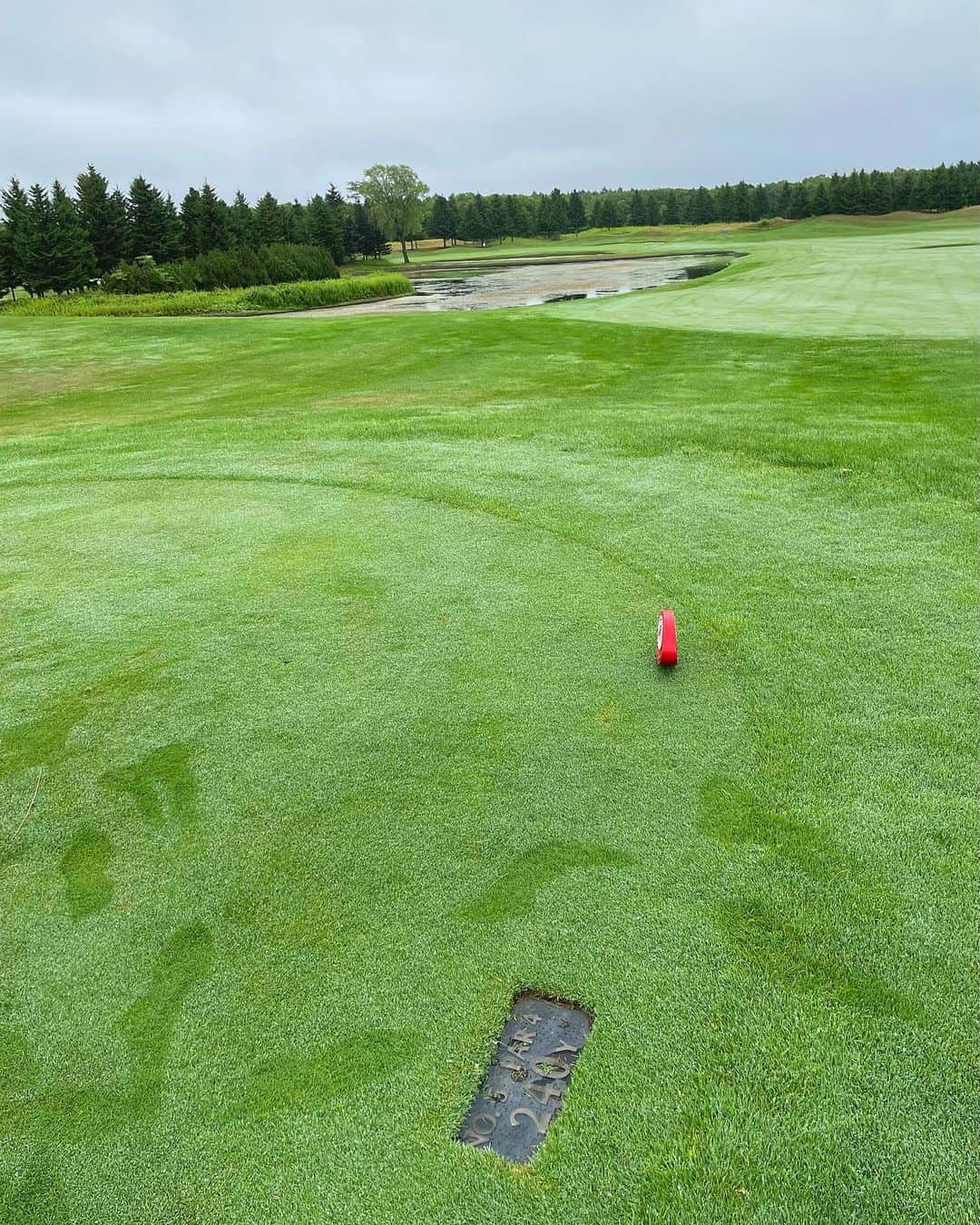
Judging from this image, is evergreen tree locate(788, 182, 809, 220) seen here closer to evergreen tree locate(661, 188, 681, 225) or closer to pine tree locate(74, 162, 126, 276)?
evergreen tree locate(661, 188, 681, 225)

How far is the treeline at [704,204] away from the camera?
64.2m

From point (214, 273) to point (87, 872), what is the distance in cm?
3180

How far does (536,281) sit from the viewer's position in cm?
3288

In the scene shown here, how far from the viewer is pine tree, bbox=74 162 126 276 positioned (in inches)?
1314

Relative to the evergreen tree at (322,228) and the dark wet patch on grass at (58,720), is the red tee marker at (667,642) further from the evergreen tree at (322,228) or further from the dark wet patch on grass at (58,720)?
the evergreen tree at (322,228)

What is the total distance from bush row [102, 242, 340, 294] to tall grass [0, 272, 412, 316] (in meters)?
0.99

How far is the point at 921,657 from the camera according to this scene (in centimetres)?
352

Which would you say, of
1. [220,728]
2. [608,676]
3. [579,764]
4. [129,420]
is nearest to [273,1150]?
[579,764]

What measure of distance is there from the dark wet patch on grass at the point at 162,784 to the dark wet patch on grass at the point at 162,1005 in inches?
21.2

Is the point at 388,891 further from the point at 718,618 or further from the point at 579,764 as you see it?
the point at 718,618

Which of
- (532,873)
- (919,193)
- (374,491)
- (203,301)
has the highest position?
(919,193)

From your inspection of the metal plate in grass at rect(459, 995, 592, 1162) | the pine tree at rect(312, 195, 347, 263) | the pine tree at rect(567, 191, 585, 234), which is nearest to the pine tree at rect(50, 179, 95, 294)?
the pine tree at rect(312, 195, 347, 263)

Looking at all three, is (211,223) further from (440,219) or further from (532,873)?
(440,219)

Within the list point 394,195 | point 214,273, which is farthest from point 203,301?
point 394,195
